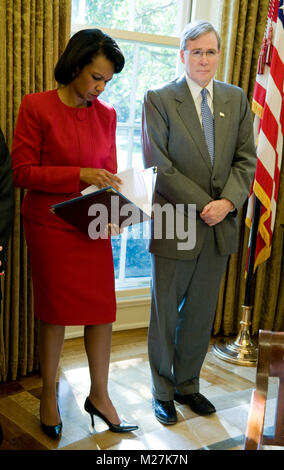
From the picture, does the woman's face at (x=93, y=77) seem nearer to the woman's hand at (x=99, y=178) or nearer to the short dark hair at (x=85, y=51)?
the short dark hair at (x=85, y=51)

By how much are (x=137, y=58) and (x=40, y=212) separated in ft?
5.43

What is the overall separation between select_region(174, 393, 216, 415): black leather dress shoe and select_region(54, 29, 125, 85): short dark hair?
5.22 feet

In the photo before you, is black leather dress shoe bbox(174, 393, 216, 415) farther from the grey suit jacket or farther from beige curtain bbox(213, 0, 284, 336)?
beige curtain bbox(213, 0, 284, 336)

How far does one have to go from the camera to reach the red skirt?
234cm

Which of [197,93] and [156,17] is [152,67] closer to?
[156,17]

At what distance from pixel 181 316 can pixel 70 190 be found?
2.84 ft

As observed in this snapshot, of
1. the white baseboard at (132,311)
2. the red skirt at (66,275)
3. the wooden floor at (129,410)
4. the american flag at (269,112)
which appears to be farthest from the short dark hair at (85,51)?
the white baseboard at (132,311)

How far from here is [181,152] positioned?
2543mm

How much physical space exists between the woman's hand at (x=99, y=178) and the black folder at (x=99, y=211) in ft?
0.38

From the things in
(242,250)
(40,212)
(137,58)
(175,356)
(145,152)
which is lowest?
(175,356)

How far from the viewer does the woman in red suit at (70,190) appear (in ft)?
7.27
